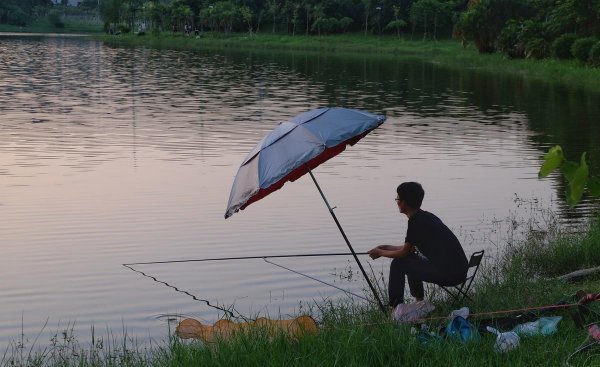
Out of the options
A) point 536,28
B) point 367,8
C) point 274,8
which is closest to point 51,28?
point 274,8

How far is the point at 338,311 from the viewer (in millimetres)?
8648

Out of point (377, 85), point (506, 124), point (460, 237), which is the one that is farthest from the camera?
point (377, 85)

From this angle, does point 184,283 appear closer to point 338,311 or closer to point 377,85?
point 338,311

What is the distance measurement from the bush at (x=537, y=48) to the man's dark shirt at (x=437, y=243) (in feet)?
147

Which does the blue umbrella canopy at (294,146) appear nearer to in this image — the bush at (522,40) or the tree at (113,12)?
the bush at (522,40)

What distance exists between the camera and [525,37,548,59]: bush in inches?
2000

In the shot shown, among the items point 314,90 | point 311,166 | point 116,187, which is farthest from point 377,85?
point 311,166

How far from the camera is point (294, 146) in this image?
7.75 m

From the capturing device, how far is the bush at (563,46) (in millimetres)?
47188

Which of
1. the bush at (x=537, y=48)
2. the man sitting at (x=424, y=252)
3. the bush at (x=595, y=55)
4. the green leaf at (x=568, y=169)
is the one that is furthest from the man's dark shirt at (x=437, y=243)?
the bush at (x=537, y=48)

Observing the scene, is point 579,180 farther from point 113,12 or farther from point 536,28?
point 113,12

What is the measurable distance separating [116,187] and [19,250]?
4.34 m

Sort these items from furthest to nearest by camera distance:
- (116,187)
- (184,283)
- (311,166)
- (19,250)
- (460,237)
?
→ (116,187), (460,237), (19,250), (184,283), (311,166)

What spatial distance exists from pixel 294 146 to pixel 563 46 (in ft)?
139
